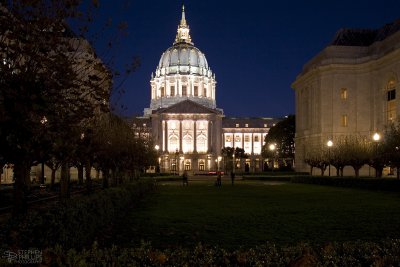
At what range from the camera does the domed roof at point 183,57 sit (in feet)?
605

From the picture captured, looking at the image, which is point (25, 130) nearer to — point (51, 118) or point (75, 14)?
point (51, 118)

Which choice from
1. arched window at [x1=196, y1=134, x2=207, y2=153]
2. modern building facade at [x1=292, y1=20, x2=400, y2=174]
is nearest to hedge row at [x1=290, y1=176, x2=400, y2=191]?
modern building facade at [x1=292, y1=20, x2=400, y2=174]

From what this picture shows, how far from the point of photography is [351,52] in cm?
8219

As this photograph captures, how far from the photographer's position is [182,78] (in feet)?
591

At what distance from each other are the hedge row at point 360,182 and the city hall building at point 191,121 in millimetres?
95884

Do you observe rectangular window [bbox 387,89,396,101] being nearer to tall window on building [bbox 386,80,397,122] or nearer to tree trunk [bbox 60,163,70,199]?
tall window on building [bbox 386,80,397,122]

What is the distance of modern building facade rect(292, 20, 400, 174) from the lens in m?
76.4

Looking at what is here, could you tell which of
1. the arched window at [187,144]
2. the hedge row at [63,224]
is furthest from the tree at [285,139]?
the hedge row at [63,224]

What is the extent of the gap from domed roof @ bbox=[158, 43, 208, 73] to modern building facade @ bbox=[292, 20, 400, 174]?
338 ft

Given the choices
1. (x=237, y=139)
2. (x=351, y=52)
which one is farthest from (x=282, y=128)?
(x=237, y=139)

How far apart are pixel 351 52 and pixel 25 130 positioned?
75.9 meters

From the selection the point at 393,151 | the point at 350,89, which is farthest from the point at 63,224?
the point at 350,89

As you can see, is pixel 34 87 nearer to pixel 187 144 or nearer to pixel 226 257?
pixel 226 257

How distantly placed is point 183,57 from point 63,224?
176 meters
